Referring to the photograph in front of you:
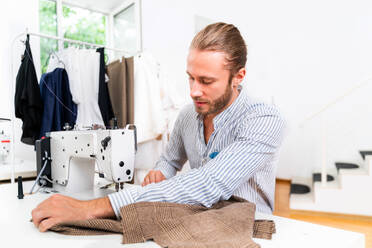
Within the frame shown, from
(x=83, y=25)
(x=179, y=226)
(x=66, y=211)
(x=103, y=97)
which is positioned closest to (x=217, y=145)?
(x=179, y=226)

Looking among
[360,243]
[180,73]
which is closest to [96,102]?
[180,73]

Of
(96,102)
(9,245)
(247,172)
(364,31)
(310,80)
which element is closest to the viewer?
(9,245)

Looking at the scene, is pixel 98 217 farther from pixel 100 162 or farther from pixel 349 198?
pixel 349 198

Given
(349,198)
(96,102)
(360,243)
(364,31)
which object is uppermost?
(364,31)

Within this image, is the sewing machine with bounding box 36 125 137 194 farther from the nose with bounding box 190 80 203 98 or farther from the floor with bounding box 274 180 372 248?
the floor with bounding box 274 180 372 248

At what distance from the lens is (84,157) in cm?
129

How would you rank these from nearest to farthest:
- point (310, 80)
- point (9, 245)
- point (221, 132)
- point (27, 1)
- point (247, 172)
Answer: point (9, 245) < point (247, 172) < point (221, 132) < point (27, 1) < point (310, 80)

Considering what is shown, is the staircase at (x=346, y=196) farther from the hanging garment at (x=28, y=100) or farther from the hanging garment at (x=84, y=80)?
the hanging garment at (x=28, y=100)

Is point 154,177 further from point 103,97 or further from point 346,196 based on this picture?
point 346,196

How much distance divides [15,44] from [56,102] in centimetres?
102

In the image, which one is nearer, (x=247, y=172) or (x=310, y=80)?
(x=247, y=172)

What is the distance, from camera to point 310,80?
187 inches

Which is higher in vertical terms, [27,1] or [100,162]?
[27,1]

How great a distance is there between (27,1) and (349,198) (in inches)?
171
